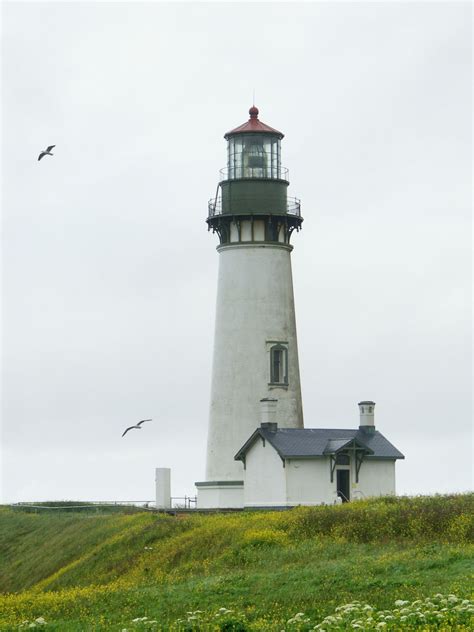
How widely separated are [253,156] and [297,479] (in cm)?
1323

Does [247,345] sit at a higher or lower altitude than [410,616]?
higher

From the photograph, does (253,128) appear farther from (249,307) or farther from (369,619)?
(369,619)

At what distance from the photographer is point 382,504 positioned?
41375mm

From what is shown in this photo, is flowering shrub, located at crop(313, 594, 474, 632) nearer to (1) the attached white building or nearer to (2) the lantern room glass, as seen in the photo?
(1) the attached white building

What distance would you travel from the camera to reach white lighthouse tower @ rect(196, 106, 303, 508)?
174 ft

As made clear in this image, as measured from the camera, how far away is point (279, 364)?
53.8 m

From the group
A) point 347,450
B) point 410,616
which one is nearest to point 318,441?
point 347,450

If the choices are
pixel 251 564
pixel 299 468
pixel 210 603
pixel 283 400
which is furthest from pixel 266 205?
pixel 210 603

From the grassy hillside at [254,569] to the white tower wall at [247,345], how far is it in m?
4.96

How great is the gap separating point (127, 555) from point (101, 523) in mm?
8652

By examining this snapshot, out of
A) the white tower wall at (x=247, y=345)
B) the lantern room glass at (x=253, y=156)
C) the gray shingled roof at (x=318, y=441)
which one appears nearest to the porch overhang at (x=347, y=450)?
the gray shingled roof at (x=318, y=441)

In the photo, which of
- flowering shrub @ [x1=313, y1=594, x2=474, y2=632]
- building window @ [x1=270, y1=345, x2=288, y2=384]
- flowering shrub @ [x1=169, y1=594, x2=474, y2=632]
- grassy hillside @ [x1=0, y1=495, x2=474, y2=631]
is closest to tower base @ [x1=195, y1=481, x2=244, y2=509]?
grassy hillside @ [x1=0, y1=495, x2=474, y2=631]

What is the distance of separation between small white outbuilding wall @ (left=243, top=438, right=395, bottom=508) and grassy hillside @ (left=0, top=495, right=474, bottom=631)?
3.40 meters

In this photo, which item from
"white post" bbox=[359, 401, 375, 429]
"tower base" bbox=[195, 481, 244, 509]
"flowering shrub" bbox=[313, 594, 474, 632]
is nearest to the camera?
"flowering shrub" bbox=[313, 594, 474, 632]
